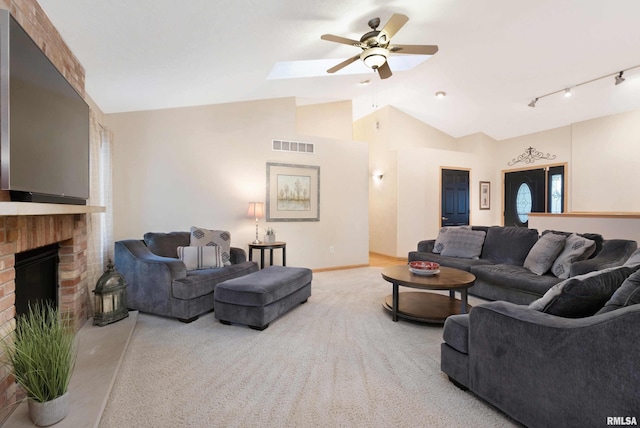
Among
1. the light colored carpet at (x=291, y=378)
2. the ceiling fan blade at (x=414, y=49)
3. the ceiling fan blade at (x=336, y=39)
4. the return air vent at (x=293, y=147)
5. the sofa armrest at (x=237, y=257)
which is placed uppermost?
the ceiling fan blade at (x=414, y=49)

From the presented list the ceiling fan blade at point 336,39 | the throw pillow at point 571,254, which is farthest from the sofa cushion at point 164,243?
the throw pillow at point 571,254

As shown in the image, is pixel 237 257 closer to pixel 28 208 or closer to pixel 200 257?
pixel 200 257

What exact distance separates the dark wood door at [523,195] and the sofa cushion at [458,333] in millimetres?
6038

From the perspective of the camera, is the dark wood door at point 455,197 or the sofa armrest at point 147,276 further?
the dark wood door at point 455,197

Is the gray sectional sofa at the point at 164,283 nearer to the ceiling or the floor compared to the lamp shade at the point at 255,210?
nearer to the floor

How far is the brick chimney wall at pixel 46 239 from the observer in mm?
1486

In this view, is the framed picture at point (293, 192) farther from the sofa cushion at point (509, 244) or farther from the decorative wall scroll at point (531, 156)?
the decorative wall scroll at point (531, 156)

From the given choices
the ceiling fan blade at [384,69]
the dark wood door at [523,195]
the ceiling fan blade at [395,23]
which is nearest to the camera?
the ceiling fan blade at [395,23]

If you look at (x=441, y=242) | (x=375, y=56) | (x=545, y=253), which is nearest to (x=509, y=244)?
(x=545, y=253)

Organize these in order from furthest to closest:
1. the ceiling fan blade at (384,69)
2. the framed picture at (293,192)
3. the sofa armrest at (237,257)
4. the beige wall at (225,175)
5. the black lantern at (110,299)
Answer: the framed picture at (293,192) < the beige wall at (225,175) < the sofa armrest at (237,257) < the ceiling fan blade at (384,69) < the black lantern at (110,299)

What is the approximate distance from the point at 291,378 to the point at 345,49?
3.60m

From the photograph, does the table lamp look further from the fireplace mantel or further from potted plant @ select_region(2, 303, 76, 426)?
potted plant @ select_region(2, 303, 76, 426)

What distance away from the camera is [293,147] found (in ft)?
17.1

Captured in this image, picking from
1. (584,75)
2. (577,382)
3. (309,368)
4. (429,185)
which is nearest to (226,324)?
(309,368)
